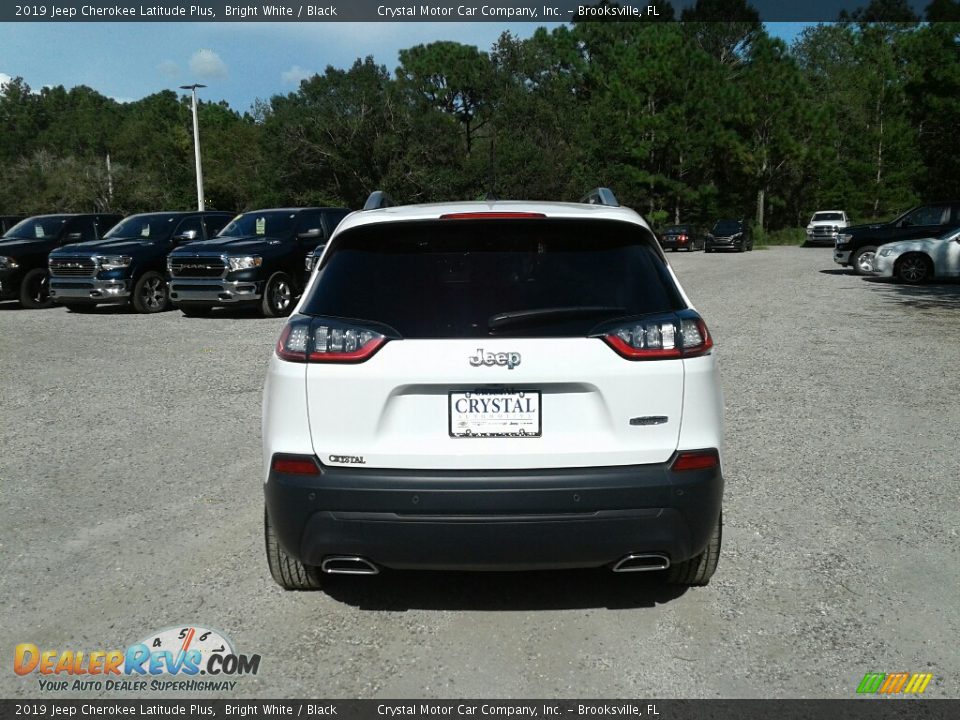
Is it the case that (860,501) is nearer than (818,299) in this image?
Yes

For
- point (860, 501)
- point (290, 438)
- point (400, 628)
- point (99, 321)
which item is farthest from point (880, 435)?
point (99, 321)

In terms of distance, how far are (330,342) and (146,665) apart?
4.80 feet

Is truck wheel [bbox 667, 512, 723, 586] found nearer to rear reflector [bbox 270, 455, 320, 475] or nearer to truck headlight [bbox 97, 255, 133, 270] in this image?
rear reflector [bbox 270, 455, 320, 475]

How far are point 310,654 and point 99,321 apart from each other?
15.2 meters

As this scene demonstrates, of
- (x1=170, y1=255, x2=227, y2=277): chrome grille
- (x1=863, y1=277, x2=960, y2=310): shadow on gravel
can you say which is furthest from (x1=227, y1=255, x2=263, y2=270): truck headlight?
(x1=863, y1=277, x2=960, y2=310): shadow on gravel

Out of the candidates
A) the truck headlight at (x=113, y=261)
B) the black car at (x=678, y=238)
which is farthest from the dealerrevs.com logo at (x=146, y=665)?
the black car at (x=678, y=238)

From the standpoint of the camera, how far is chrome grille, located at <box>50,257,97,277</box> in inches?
706

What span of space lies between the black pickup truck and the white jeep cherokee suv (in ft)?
42.8

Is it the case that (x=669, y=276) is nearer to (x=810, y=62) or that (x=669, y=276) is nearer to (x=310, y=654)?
(x=310, y=654)

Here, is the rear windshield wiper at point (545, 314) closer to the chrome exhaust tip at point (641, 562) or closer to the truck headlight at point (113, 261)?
the chrome exhaust tip at point (641, 562)

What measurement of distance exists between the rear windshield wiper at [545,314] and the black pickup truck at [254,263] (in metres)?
13.4

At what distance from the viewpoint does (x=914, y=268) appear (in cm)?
2209

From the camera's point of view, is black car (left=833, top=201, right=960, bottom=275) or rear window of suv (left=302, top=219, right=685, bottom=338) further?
black car (left=833, top=201, right=960, bottom=275)
